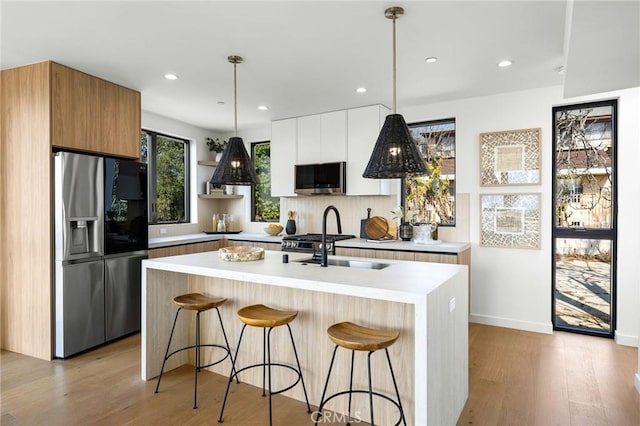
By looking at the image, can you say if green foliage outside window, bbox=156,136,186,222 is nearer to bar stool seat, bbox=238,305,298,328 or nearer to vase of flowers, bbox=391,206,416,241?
vase of flowers, bbox=391,206,416,241

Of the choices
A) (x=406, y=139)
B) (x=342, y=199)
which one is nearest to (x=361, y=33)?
(x=406, y=139)

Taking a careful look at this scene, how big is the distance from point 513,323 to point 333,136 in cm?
294

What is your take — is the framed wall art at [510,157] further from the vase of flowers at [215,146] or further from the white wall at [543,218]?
the vase of flowers at [215,146]

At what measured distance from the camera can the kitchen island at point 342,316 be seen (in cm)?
179

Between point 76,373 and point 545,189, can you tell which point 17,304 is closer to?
point 76,373

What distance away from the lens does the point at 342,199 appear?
16.2ft

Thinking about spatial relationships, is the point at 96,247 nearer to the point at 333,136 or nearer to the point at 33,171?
the point at 33,171

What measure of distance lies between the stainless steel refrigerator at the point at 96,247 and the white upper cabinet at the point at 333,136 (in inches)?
83.5

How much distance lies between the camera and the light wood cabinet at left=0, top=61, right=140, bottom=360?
312cm

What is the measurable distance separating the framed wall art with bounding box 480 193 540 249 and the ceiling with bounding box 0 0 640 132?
45.4 inches

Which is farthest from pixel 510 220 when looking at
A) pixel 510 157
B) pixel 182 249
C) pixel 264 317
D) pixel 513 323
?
pixel 182 249

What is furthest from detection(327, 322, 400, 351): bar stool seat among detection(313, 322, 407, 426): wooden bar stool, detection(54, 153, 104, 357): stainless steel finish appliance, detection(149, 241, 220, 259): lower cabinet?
detection(149, 241, 220, 259): lower cabinet

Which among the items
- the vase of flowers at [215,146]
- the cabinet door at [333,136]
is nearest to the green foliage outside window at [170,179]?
the vase of flowers at [215,146]

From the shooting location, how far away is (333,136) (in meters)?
4.64
